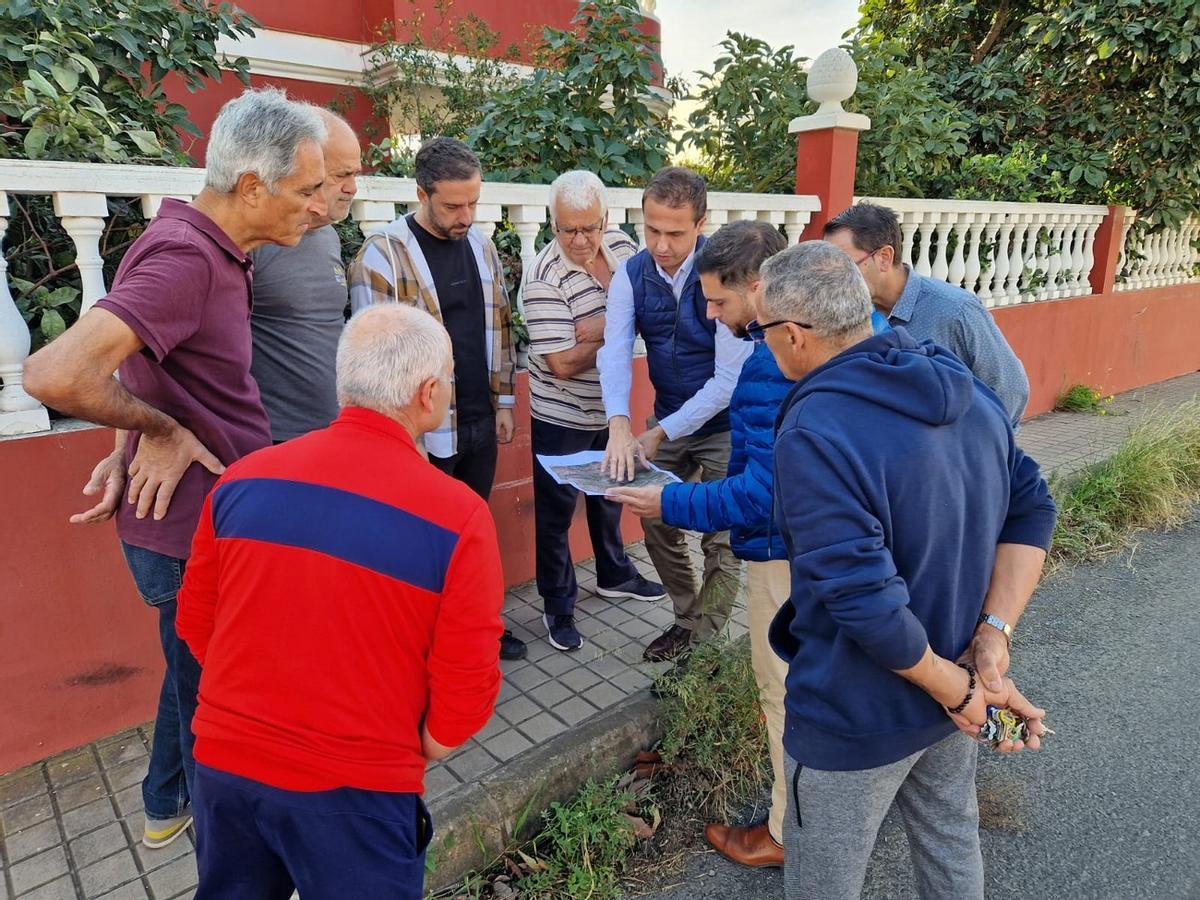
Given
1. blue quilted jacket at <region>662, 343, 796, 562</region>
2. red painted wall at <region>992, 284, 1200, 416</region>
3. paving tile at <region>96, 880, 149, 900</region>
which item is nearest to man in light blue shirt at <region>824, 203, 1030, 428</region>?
blue quilted jacket at <region>662, 343, 796, 562</region>

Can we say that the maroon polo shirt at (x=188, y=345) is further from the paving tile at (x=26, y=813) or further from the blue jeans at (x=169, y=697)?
the paving tile at (x=26, y=813)

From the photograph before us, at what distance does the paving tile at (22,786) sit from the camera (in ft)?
8.54

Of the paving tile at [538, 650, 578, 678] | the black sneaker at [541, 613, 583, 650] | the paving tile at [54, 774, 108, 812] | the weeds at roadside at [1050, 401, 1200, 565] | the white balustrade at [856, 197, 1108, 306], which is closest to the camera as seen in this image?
the paving tile at [54, 774, 108, 812]

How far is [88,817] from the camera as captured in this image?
253cm

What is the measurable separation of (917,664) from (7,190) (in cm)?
297

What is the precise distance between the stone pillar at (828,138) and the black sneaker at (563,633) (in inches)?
121

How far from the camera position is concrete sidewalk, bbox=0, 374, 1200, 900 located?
2320 millimetres

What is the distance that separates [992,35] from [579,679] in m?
9.31

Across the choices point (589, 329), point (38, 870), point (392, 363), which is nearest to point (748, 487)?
point (392, 363)

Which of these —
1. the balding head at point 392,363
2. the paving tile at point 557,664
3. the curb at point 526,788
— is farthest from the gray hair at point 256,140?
the paving tile at point 557,664

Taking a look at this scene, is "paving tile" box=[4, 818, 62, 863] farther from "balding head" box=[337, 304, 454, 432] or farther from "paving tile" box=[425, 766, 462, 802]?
"balding head" box=[337, 304, 454, 432]

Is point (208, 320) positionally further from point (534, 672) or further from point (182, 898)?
point (534, 672)

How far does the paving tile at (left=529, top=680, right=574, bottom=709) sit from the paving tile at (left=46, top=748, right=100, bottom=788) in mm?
1558

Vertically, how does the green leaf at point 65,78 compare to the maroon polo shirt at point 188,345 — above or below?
above
